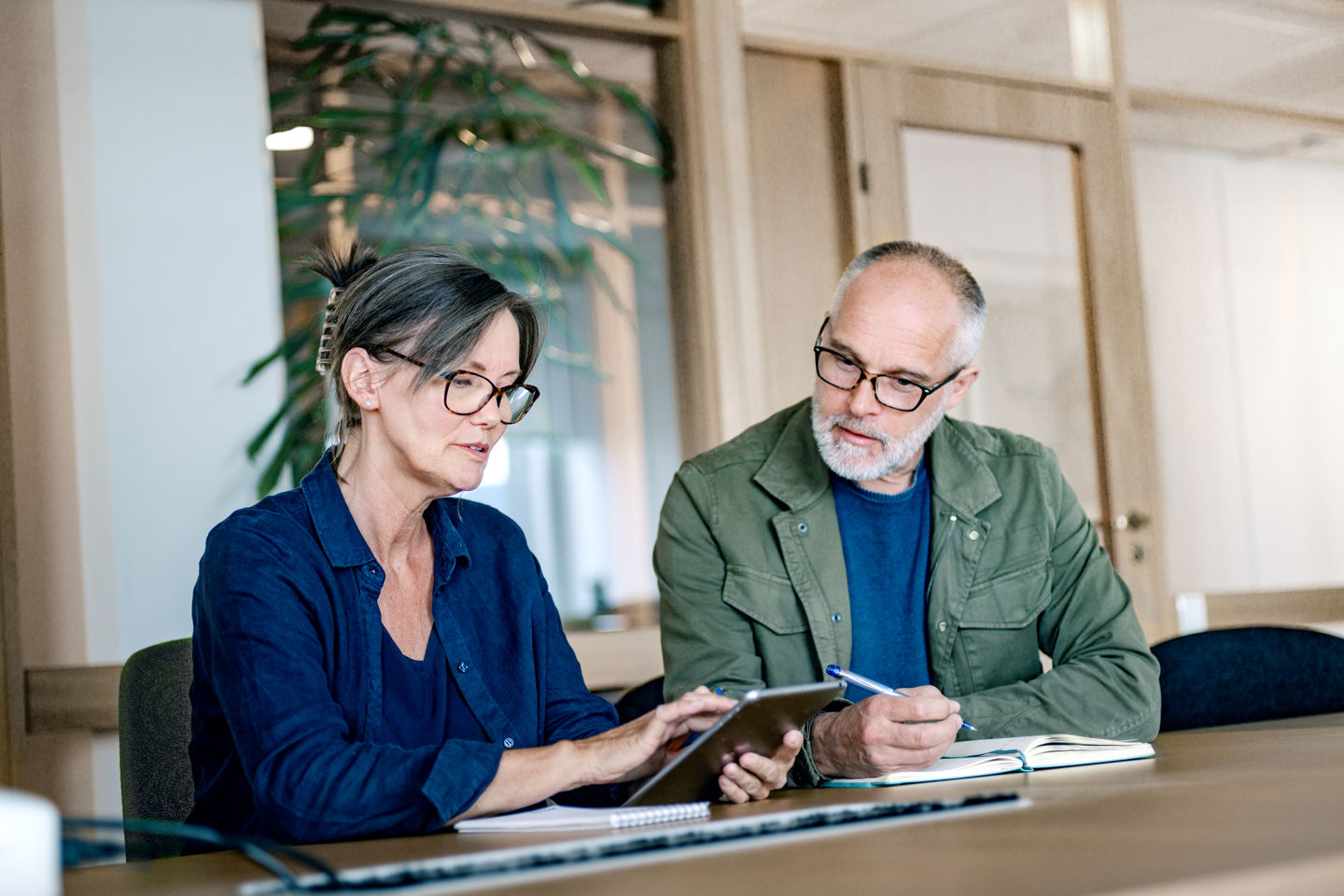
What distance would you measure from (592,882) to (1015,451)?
1576mm

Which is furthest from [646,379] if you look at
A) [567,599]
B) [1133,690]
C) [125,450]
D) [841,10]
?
[1133,690]

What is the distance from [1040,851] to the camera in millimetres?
915

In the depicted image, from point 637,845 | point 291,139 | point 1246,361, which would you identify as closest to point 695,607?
point 637,845

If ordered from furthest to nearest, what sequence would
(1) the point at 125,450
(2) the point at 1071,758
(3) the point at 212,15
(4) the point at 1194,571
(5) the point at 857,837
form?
(4) the point at 1194,571 → (3) the point at 212,15 → (1) the point at 125,450 → (2) the point at 1071,758 → (5) the point at 857,837

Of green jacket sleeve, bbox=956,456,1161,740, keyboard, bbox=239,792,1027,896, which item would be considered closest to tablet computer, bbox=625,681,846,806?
keyboard, bbox=239,792,1027,896

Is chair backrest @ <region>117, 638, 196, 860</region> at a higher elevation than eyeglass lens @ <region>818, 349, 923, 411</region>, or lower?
lower

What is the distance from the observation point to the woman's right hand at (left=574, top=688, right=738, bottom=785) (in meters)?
1.39

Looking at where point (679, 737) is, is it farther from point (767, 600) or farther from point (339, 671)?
point (767, 600)

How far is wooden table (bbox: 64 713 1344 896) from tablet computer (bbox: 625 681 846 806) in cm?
6


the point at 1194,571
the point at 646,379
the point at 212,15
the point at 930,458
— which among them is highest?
the point at 212,15

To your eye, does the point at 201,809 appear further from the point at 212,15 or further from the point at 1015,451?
the point at 212,15

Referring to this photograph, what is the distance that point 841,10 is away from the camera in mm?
4141

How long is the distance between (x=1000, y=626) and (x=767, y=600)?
0.36 metres

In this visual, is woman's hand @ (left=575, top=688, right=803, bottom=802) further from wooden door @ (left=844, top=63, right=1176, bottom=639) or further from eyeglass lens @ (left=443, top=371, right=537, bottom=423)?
wooden door @ (left=844, top=63, right=1176, bottom=639)
